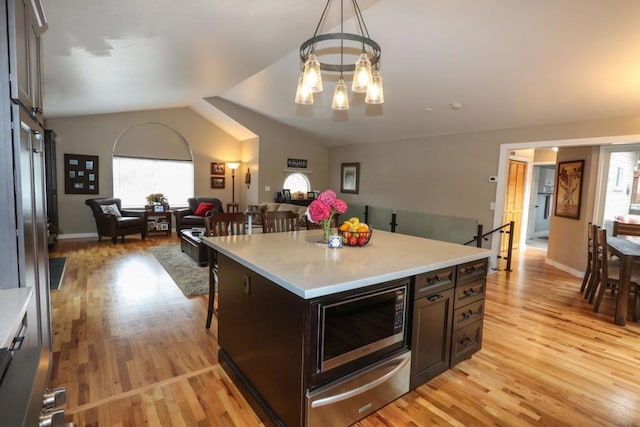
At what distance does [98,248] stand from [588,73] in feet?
26.4

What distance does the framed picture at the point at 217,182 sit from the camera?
8.81 meters

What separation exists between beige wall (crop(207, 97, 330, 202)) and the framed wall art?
3084mm

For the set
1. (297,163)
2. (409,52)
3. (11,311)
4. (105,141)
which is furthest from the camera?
(297,163)

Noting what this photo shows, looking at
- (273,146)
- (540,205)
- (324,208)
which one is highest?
(273,146)

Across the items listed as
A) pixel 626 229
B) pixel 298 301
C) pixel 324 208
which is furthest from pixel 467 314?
pixel 626 229

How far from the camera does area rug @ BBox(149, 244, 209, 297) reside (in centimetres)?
415

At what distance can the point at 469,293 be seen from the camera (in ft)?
8.02

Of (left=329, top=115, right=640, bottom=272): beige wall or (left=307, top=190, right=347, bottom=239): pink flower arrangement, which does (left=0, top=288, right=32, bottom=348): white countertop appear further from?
(left=329, top=115, right=640, bottom=272): beige wall

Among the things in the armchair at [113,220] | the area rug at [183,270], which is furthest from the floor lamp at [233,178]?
the area rug at [183,270]

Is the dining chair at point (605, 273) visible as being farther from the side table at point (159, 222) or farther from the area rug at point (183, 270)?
the side table at point (159, 222)

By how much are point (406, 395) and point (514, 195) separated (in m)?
6.35

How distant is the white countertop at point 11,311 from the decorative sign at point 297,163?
7.40m

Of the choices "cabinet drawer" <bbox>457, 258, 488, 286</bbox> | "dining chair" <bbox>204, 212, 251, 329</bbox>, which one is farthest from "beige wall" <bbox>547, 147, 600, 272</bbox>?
"dining chair" <bbox>204, 212, 251, 329</bbox>

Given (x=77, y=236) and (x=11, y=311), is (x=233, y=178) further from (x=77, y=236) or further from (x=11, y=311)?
(x=11, y=311)
